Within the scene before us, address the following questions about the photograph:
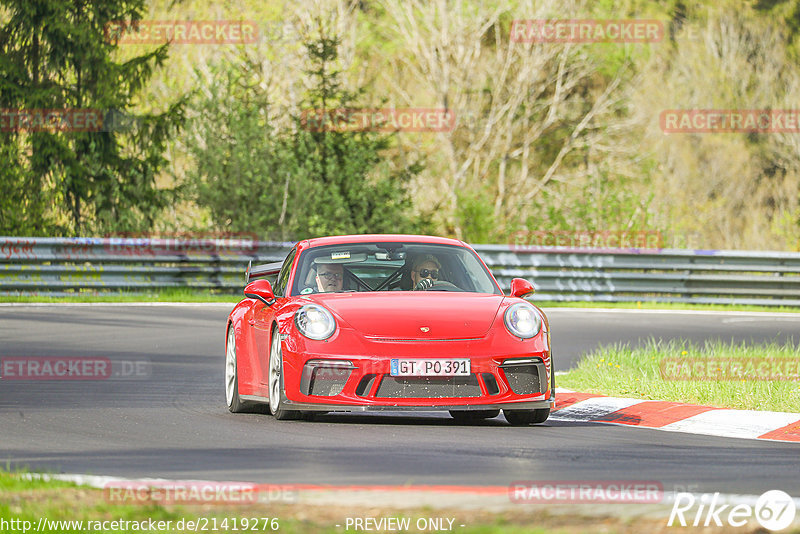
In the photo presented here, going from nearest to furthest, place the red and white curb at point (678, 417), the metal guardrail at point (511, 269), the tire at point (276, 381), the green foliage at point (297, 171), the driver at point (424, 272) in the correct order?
the red and white curb at point (678, 417) < the tire at point (276, 381) < the driver at point (424, 272) < the metal guardrail at point (511, 269) < the green foliage at point (297, 171)

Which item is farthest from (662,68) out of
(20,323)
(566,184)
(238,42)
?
(20,323)

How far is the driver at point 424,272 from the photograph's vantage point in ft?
37.0

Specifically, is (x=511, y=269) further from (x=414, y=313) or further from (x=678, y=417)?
(x=414, y=313)

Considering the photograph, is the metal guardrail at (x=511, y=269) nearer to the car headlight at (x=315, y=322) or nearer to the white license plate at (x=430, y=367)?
the car headlight at (x=315, y=322)

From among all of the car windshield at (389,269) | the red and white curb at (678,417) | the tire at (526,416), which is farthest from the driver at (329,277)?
the red and white curb at (678,417)

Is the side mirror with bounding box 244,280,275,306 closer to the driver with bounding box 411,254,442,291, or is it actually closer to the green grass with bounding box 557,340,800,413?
the driver with bounding box 411,254,442,291

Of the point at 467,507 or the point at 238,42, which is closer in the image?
the point at 467,507

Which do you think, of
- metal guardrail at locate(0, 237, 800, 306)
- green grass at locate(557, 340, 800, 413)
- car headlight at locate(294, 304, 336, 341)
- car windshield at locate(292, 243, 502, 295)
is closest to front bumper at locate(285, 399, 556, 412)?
car headlight at locate(294, 304, 336, 341)

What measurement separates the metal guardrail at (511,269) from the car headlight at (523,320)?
15.3m

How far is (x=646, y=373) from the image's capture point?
12.8m

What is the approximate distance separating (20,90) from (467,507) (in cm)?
2697

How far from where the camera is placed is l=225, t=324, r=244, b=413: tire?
37.4 feet

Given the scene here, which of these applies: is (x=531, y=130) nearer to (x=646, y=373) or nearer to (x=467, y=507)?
(x=646, y=373)

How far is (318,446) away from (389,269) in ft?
9.62
